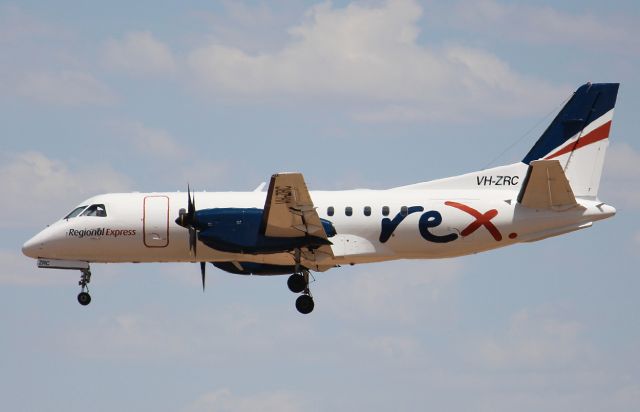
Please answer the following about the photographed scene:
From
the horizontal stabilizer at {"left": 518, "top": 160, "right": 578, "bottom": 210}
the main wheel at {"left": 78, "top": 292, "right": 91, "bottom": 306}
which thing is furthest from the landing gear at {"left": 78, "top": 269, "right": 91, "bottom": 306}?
the horizontal stabilizer at {"left": 518, "top": 160, "right": 578, "bottom": 210}

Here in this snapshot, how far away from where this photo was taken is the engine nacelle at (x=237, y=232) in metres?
41.0

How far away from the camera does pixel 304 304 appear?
4262 cm

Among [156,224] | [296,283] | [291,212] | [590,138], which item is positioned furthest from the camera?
[590,138]

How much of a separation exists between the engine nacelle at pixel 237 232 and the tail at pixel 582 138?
7578 millimetres

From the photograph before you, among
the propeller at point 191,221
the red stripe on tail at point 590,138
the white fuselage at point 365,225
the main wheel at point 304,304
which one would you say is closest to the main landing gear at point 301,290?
the main wheel at point 304,304

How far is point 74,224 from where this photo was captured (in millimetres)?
43969

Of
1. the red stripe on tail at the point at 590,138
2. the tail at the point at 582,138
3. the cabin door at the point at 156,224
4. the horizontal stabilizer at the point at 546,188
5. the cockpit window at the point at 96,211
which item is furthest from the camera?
the cockpit window at the point at 96,211

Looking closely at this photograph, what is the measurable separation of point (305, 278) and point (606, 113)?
423 inches

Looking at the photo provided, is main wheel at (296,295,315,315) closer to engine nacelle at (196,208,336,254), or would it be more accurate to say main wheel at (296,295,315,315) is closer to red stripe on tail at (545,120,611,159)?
engine nacelle at (196,208,336,254)

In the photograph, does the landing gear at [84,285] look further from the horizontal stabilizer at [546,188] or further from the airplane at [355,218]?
the horizontal stabilizer at [546,188]

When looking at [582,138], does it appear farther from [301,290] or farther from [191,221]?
[191,221]

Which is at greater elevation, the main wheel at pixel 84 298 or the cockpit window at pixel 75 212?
the cockpit window at pixel 75 212

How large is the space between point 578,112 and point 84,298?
1683cm

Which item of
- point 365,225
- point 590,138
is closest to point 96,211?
point 365,225
